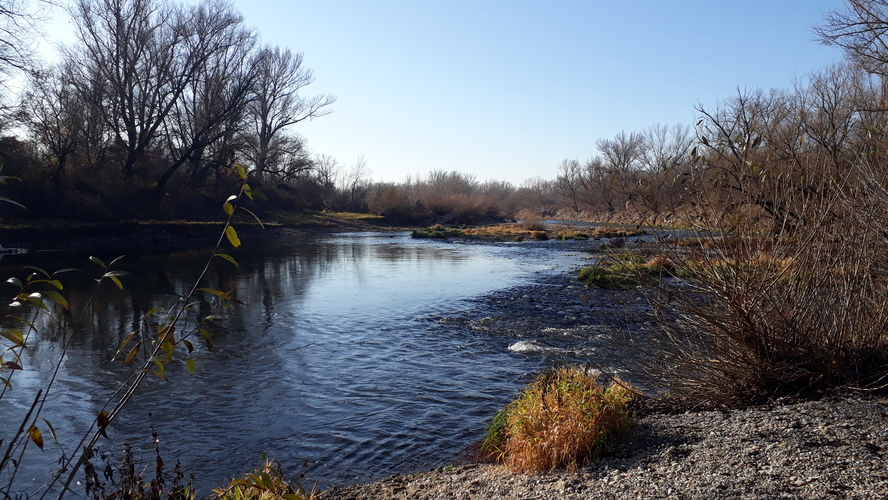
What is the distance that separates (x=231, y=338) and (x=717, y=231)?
927cm

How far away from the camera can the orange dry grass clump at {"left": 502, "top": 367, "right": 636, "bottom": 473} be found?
4.81 m

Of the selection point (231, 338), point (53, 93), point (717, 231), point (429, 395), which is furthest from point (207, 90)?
point (717, 231)

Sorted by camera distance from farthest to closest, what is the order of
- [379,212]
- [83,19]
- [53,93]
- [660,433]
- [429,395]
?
[379,212] → [83,19] → [53,93] → [429,395] → [660,433]

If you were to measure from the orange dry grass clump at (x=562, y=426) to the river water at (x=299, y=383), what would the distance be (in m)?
1.04

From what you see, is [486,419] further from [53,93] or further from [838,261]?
[53,93]

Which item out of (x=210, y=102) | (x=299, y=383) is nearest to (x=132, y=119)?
(x=210, y=102)

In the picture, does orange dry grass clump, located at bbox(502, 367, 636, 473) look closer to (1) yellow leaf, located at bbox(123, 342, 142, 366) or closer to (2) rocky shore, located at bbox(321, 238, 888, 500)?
(2) rocky shore, located at bbox(321, 238, 888, 500)

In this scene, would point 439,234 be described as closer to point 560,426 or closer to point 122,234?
point 122,234

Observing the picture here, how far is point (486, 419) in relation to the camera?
23.1 feet

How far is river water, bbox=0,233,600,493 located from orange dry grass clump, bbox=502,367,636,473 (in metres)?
1.04

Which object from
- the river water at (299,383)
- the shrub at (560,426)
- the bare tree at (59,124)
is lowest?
the river water at (299,383)

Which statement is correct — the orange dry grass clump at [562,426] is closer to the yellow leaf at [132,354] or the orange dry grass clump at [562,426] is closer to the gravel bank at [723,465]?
the gravel bank at [723,465]

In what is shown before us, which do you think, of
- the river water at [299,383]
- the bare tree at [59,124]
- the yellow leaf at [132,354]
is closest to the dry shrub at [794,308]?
the river water at [299,383]

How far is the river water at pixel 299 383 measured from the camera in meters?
6.16
